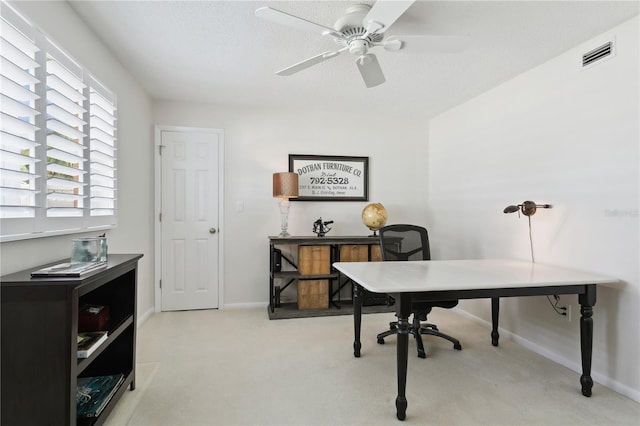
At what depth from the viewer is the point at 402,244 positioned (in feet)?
9.34

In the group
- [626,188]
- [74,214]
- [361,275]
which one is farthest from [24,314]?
[626,188]

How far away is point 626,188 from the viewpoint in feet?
6.70

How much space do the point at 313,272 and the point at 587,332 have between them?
7.55 ft

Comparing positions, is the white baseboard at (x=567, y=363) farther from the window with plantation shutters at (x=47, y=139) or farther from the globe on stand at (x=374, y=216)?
the window with plantation shutters at (x=47, y=139)

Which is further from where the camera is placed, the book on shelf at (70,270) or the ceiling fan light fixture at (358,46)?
the ceiling fan light fixture at (358,46)

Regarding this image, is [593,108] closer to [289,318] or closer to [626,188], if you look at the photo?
[626,188]

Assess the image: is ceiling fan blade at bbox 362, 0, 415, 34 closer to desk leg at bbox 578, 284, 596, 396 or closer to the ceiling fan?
the ceiling fan

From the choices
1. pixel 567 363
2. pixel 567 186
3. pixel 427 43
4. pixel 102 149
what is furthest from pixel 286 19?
pixel 567 363

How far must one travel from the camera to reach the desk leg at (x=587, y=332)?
198 centimetres

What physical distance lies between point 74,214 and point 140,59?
1.39m

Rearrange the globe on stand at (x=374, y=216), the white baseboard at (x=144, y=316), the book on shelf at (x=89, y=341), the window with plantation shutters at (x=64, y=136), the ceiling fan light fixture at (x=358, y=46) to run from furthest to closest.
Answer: the globe on stand at (x=374, y=216) → the white baseboard at (x=144, y=316) → the ceiling fan light fixture at (x=358, y=46) → the window with plantation shutters at (x=64, y=136) → the book on shelf at (x=89, y=341)

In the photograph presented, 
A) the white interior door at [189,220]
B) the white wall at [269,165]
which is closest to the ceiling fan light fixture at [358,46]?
the white wall at [269,165]

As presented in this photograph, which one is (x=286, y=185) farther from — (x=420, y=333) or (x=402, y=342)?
(x=402, y=342)

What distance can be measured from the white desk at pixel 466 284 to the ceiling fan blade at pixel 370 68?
1.28 metres
